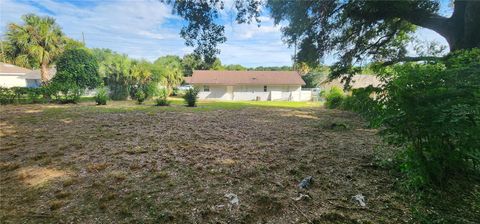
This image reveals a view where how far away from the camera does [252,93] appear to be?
30.2 metres

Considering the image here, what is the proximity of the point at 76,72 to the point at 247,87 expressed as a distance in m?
17.1

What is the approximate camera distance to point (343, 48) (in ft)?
30.5

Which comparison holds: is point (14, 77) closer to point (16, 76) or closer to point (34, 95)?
point (16, 76)

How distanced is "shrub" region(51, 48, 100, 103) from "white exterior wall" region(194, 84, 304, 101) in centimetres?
1211

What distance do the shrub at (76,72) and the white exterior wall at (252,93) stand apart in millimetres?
12112

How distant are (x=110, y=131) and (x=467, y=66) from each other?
284 inches

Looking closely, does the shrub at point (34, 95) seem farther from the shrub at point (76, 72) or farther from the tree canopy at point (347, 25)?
the tree canopy at point (347, 25)

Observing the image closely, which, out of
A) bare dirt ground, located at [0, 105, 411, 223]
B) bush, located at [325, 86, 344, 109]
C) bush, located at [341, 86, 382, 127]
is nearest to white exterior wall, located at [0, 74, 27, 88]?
bare dirt ground, located at [0, 105, 411, 223]

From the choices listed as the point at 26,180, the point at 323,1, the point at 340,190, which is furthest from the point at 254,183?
the point at 323,1

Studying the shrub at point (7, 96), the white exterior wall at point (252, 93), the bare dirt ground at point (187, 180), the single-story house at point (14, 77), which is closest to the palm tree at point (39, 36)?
the shrub at point (7, 96)

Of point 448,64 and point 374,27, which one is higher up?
point 374,27

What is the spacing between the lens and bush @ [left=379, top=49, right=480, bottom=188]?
2.51m

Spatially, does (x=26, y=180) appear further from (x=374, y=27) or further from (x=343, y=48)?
(x=374, y=27)

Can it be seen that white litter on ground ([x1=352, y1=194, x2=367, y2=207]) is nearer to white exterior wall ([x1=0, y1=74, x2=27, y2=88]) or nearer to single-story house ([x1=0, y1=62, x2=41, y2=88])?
single-story house ([x1=0, y1=62, x2=41, y2=88])
